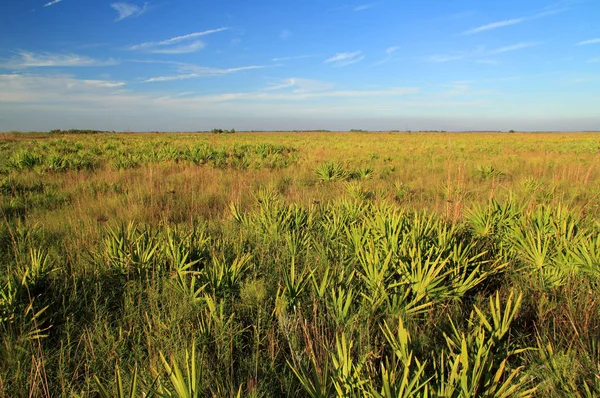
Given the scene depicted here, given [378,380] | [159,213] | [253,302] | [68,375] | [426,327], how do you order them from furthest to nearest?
[159,213] < [253,302] < [426,327] < [68,375] < [378,380]

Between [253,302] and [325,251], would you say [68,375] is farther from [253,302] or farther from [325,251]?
[325,251]

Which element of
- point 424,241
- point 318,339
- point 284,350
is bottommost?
point 284,350

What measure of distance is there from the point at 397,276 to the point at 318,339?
94cm

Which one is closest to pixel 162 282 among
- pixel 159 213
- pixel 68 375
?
pixel 68 375

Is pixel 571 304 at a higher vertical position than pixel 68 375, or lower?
higher

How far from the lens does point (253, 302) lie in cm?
218

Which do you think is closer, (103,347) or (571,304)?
(103,347)

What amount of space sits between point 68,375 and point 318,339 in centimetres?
130

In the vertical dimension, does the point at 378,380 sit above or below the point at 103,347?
above

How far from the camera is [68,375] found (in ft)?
5.17

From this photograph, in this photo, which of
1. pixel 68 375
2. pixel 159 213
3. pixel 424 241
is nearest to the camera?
pixel 68 375

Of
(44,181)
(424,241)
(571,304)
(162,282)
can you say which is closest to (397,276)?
(424,241)

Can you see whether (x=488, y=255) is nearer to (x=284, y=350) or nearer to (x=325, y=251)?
(x=325, y=251)

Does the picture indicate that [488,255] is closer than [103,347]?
No
